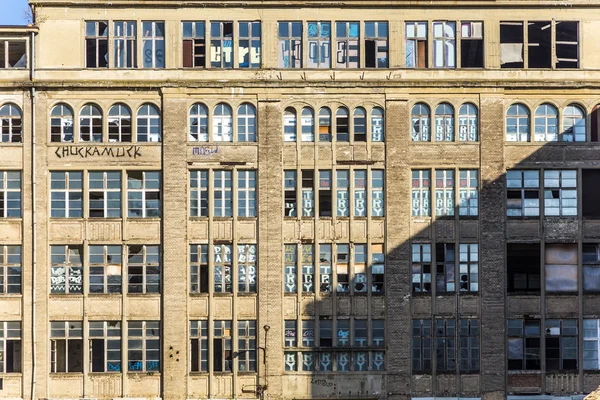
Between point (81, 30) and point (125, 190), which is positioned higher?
point (81, 30)

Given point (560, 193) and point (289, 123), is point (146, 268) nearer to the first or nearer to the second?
point (289, 123)

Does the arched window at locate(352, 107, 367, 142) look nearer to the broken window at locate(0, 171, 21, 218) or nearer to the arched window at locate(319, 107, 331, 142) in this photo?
the arched window at locate(319, 107, 331, 142)

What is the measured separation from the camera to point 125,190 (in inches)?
1769

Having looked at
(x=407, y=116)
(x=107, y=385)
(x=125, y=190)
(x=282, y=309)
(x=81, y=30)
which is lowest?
(x=107, y=385)

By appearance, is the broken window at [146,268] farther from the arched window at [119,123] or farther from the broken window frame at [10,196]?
the broken window frame at [10,196]


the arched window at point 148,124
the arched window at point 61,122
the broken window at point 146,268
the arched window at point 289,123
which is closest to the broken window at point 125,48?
the arched window at point 148,124

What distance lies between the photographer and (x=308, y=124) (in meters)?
45.6

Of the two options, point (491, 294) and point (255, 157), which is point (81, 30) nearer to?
point (255, 157)

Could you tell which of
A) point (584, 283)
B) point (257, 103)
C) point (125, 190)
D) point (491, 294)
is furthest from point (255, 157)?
point (584, 283)

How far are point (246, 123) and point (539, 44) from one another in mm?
12775

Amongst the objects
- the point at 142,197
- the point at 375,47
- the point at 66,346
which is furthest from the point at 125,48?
the point at 66,346

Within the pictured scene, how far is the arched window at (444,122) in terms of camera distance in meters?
45.5

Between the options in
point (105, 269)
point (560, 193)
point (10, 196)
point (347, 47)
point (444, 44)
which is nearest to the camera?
point (105, 269)

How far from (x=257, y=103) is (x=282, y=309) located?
863 cm
